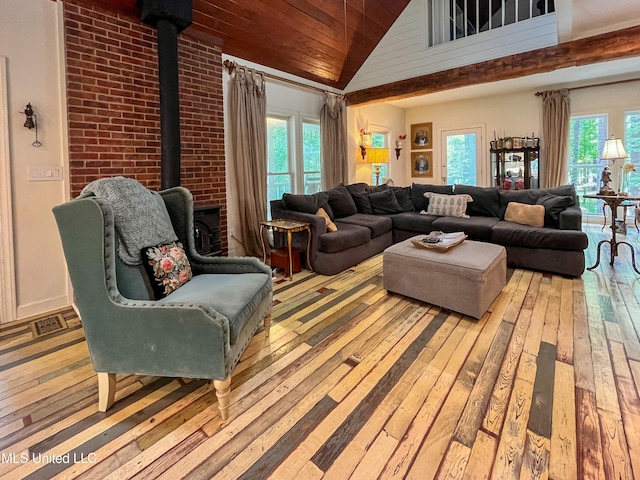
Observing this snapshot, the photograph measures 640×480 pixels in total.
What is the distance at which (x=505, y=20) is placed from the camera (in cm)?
487

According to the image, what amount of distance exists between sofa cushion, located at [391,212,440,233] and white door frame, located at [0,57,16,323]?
13.4 feet

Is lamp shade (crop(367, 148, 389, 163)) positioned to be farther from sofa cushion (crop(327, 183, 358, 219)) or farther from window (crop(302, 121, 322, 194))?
sofa cushion (crop(327, 183, 358, 219))

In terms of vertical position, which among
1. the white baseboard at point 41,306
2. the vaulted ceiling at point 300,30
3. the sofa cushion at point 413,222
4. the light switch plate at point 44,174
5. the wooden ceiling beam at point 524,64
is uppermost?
the vaulted ceiling at point 300,30

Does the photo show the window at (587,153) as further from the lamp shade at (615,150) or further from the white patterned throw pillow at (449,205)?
the white patterned throw pillow at (449,205)

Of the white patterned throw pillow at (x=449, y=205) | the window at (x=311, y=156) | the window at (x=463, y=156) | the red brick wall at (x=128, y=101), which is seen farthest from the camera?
the window at (x=463, y=156)

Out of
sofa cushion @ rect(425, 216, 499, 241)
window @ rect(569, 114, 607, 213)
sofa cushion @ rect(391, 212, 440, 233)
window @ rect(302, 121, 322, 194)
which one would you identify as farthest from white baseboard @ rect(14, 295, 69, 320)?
window @ rect(569, 114, 607, 213)

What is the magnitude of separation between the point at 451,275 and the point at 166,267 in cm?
201

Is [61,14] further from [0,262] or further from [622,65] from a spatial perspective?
Result: [622,65]

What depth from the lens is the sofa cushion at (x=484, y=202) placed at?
4383 millimetres

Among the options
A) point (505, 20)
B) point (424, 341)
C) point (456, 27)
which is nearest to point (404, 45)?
point (456, 27)

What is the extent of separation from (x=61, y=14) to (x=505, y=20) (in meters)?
5.47

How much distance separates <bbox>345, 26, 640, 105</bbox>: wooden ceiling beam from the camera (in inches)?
144

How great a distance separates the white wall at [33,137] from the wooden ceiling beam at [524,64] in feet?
14.1

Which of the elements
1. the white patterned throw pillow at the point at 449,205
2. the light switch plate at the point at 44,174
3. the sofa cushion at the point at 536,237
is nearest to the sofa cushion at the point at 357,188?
the white patterned throw pillow at the point at 449,205
